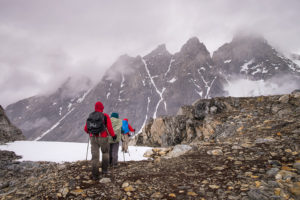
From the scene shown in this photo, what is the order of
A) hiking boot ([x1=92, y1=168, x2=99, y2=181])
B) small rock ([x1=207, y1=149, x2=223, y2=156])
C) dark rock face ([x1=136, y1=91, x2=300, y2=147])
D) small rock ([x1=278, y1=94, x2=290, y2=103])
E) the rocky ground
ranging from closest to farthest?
the rocky ground → hiking boot ([x1=92, y1=168, x2=99, y2=181]) → small rock ([x1=207, y1=149, x2=223, y2=156]) → dark rock face ([x1=136, y1=91, x2=300, y2=147]) → small rock ([x1=278, y1=94, x2=290, y2=103])

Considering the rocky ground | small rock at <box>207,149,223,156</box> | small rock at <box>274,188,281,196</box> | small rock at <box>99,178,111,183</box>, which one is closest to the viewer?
small rock at <box>274,188,281,196</box>

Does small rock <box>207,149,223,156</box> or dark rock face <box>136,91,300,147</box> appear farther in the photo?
dark rock face <box>136,91,300,147</box>

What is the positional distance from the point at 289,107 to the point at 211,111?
760 centimetres

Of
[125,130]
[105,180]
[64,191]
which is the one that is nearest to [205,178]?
Result: [105,180]

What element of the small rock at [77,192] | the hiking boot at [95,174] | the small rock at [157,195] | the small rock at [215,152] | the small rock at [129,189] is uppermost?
the small rock at [215,152]

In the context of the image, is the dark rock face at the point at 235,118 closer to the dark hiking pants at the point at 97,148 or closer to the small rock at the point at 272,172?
the small rock at the point at 272,172

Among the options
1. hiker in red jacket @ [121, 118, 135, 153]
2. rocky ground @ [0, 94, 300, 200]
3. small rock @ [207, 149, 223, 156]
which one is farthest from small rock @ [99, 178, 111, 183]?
hiker in red jacket @ [121, 118, 135, 153]

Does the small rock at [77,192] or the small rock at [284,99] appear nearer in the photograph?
the small rock at [77,192]

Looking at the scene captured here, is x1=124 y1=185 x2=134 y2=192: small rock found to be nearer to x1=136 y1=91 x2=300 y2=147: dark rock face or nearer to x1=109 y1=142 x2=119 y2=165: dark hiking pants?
x1=109 y1=142 x2=119 y2=165: dark hiking pants

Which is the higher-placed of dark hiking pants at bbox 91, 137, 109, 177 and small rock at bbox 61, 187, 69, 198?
dark hiking pants at bbox 91, 137, 109, 177

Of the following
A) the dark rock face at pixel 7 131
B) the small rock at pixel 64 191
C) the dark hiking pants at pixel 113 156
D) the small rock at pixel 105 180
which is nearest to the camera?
the small rock at pixel 64 191

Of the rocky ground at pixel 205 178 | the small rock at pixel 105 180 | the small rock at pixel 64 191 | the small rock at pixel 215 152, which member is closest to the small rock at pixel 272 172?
the rocky ground at pixel 205 178

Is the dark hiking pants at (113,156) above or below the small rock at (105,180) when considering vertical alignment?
above

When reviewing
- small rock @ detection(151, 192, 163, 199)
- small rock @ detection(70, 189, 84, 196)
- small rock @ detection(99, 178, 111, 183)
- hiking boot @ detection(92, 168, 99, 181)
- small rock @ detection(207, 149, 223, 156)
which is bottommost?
small rock @ detection(151, 192, 163, 199)
